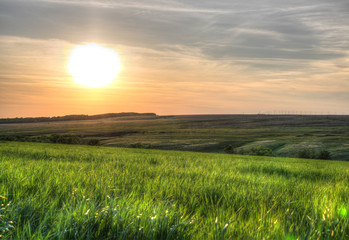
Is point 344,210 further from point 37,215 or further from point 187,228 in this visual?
point 37,215

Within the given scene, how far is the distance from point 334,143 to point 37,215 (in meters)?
162

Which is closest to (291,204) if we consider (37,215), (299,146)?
(37,215)

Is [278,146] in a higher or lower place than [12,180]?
lower

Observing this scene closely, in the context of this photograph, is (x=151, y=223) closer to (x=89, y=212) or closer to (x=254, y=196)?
(x=89, y=212)

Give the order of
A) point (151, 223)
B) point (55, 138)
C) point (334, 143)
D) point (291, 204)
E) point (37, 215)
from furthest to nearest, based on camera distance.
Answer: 1. point (334, 143)
2. point (55, 138)
3. point (291, 204)
4. point (37, 215)
5. point (151, 223)

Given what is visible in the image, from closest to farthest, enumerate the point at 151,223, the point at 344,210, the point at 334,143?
the point at 151,223 < the point at 344,210 < the point at 334,143

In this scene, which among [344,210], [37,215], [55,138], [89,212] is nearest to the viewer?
[89,212]

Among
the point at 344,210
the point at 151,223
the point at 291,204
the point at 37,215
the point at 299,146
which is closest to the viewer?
the point at 151,223

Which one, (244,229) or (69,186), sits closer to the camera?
(244,229)

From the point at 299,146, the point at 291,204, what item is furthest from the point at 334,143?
the point at 291,204

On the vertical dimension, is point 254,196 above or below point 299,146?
above

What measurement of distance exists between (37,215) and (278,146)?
14570cm

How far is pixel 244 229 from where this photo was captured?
2629 millimetres

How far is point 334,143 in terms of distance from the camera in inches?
5497
